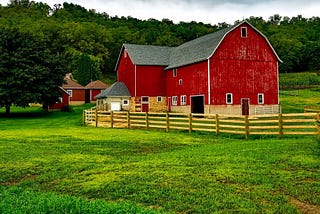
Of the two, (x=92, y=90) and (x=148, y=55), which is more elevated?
(x=148, y=55)

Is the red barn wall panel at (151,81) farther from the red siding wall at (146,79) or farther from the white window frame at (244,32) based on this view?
the white window frame at (244,32)

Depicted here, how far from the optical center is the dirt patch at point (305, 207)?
20.2ft

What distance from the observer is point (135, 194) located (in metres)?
7.26

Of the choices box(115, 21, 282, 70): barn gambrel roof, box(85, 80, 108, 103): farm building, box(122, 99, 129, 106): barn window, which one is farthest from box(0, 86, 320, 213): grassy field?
box(85, 80, 108, 103): farm building

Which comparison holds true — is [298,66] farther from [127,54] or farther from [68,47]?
[127,54]

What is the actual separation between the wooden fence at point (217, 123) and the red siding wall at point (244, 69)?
27.4 ft

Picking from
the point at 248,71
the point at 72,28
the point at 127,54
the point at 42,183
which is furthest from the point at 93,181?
the point at 72,28

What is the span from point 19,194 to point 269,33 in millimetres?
101322

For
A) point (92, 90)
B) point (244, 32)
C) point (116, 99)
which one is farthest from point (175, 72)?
point (92, 90)

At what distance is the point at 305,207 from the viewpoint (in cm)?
636

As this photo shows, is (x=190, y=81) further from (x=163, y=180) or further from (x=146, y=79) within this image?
(x=163, y=180)

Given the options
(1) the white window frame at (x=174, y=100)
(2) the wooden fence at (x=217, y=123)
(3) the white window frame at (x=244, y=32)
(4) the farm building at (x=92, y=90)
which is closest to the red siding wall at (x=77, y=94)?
(4) the farm building at (x=92, y=90)

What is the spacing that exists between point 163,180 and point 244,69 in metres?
28.1

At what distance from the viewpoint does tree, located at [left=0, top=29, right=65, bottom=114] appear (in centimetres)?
3681
